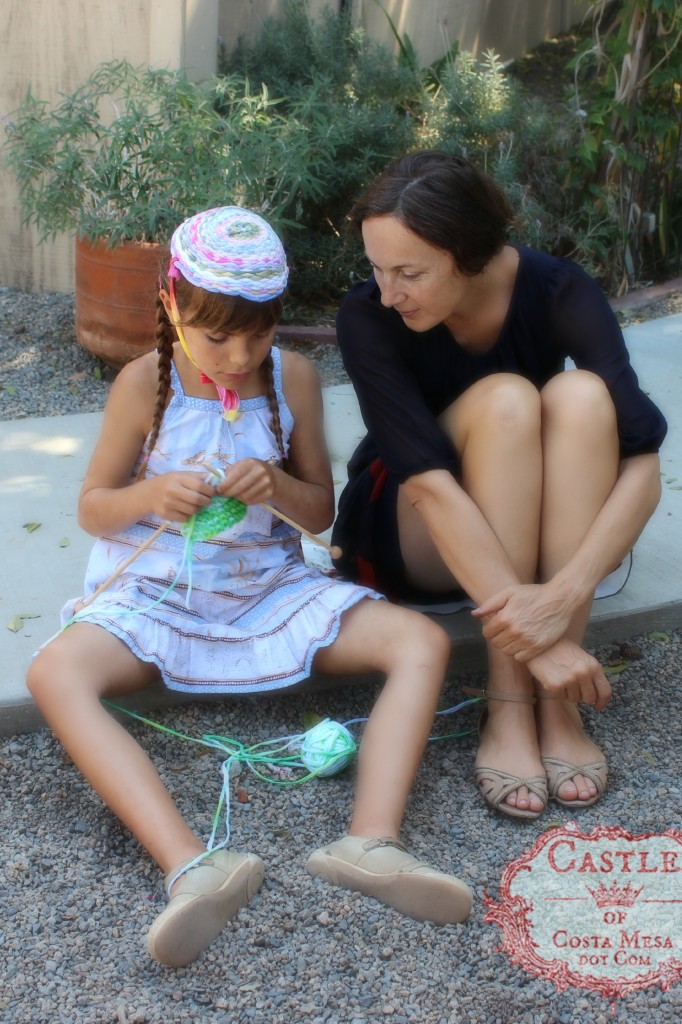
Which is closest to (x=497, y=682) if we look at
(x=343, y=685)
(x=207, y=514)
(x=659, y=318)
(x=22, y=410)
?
(x=343, y=685)

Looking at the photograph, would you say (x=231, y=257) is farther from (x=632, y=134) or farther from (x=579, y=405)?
(x=632, y=134)

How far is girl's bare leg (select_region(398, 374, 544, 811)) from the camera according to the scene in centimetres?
211

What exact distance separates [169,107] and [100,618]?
8.86ft

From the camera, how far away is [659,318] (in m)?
5.06

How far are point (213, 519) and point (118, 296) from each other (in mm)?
2254

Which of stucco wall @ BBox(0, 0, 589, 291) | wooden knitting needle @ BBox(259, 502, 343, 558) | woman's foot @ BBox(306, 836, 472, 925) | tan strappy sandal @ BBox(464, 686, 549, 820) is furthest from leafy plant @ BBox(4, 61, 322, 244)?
woman's foot @ BBox(306, 836, 472, 925)

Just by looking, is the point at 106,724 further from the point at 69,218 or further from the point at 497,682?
the point at 69,218

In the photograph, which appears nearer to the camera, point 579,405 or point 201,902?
point 201,902

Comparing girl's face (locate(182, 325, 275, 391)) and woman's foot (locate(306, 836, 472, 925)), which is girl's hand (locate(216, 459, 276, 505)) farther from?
woman's foot (locate(306, 836, 472, 925))

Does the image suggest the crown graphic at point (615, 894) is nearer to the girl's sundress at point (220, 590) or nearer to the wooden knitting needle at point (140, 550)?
the girl's sundress at point (220, 590)

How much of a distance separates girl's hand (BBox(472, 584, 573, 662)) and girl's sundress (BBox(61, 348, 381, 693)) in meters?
0.30

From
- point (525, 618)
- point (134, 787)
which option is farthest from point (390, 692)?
point (134, 787)

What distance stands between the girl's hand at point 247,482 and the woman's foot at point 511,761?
60 centimetres

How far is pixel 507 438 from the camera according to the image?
→ 6.90 feet
